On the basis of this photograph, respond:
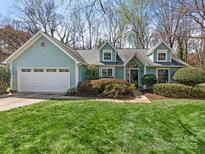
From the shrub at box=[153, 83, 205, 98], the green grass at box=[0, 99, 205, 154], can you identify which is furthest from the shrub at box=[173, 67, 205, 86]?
the green grass at box=[0, 99, 205, 154]

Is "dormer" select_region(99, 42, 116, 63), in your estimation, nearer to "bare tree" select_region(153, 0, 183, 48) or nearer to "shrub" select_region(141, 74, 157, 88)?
"shrub" select_region(141, 74, 157, 88)

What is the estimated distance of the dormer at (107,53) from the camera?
79.5ft

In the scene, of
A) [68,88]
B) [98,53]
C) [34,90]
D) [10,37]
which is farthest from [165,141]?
[10,37]

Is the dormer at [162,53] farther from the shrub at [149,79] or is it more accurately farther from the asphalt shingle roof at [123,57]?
the shrub at [149,79]

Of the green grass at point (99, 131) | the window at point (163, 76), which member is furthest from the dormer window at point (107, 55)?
the green grass at point (99, 131)

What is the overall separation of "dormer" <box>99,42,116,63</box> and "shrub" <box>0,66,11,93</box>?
9.05m

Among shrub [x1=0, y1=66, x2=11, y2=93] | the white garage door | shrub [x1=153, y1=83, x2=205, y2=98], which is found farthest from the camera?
the white garage door

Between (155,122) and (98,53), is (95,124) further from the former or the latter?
(98,53)

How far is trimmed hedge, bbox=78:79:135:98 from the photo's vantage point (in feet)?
54.9

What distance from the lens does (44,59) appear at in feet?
64.5

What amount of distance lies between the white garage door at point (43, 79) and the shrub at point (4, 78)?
0.94 m

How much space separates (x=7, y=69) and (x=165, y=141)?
1592cm

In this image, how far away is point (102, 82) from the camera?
1742 centimetres

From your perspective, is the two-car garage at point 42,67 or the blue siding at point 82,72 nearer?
the two-car garage at point 42,67
